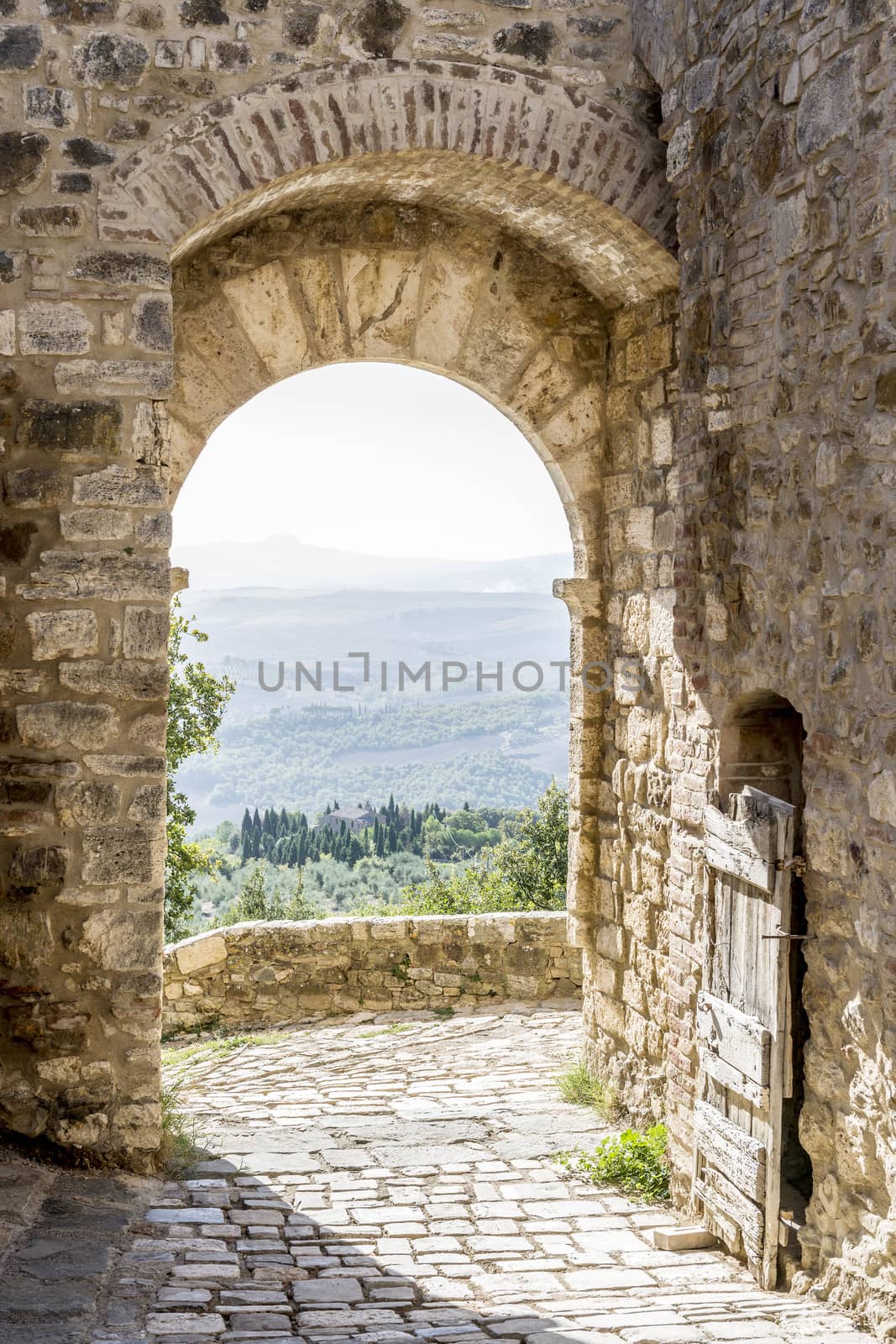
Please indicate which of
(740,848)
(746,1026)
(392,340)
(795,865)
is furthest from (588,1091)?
(392,340)

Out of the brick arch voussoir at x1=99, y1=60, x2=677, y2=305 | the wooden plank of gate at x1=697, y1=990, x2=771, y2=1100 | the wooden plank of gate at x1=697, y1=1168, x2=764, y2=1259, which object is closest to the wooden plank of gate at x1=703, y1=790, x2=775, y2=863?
the wooden plank of gate at x1=697, y1=990, x2=771, y2=1100

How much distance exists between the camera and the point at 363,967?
847 centimetres

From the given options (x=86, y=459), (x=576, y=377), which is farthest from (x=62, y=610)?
(x=576, y=377)

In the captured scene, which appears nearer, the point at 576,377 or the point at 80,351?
the point at 80,351

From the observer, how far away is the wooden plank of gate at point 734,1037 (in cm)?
426

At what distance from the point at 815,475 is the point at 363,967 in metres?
5.36

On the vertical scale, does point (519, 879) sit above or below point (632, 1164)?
below

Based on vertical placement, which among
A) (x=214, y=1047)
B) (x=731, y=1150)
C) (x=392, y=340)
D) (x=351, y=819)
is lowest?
(x=351, y=819)

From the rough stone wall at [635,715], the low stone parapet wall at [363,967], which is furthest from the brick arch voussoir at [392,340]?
the low stone parapet wall at [363,967]

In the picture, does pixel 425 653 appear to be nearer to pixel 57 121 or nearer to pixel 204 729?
pixel 204 729

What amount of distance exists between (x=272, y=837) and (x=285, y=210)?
2228cm

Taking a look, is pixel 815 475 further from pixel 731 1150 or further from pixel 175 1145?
pixel 175 1145

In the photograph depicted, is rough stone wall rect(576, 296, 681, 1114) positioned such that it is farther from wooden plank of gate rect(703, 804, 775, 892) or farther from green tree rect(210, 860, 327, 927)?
green tree rect(210, 860, 327, 927)

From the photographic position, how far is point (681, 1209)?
5.05 metres
